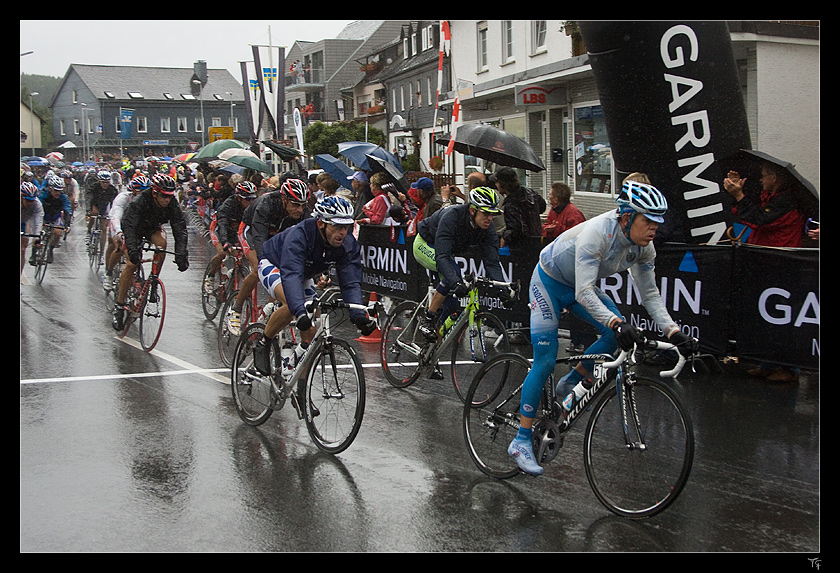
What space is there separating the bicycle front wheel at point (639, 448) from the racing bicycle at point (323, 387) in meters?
1.73

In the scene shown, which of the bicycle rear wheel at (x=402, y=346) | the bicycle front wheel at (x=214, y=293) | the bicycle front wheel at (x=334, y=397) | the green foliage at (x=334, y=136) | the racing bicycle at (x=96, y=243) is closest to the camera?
the bicycle front wheel at (x=334, y=397)

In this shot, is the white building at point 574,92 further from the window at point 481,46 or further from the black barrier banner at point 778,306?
the black barrier banner at point 778,306

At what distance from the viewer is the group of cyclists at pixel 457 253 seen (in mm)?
5051

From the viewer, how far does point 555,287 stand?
5492 mm

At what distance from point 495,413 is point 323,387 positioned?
4.32ft

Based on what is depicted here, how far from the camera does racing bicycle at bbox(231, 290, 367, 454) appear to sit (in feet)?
19.6

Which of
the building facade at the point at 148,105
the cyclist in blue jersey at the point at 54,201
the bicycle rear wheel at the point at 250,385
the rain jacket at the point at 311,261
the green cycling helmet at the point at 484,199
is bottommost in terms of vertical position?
the bicycle rear wheel at the point at 250,385

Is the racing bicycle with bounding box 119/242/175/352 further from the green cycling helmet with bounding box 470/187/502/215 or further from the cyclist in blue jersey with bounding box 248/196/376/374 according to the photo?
the green cycling helmet with bounding box 470/187/502/215

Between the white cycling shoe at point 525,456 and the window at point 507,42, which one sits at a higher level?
the window at point 507,42

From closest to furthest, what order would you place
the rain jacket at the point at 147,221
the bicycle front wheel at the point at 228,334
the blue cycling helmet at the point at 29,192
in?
the bicycle front wheel at the point at 228,334 < the rain jacket at the point at 147,221 < the blue cycling helmet at the point at 29,192

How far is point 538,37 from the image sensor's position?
2666cm

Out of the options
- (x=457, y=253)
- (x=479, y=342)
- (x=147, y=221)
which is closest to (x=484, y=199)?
(x=457, y=253)

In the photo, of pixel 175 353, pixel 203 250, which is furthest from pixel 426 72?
pixel 175 353

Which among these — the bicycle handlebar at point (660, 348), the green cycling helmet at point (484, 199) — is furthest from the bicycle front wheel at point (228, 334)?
the bicycle handlebar at point (660, 348)
